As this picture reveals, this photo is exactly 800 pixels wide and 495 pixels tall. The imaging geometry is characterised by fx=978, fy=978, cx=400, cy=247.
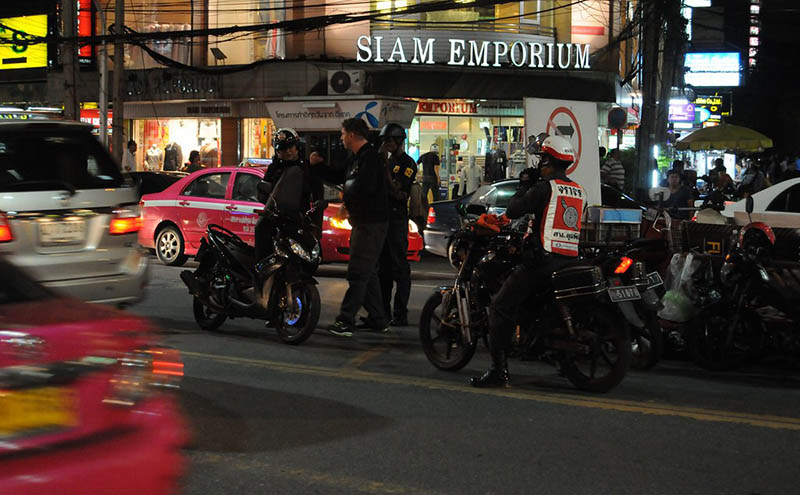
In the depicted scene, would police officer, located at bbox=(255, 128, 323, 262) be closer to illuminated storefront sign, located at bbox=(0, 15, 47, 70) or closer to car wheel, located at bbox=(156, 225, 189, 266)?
car wheel, located at bbox=(156, 225, 189, 266)

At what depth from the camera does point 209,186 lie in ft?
48.8

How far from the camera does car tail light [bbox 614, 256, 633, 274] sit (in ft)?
23.0

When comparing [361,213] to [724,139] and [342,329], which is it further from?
[724,139]

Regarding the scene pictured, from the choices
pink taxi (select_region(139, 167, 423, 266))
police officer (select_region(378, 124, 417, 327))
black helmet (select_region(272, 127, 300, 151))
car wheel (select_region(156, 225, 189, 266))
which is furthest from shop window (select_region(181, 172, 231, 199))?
black helmet (select_region(272, 127, 300, 151))

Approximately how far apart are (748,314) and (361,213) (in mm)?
3496

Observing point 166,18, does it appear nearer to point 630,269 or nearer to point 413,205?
point 413,205

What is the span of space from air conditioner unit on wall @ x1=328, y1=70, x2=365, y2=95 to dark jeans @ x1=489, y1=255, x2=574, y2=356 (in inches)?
714

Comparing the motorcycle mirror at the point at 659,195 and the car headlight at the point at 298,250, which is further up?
the motorcycle mirror at the point at 659,195

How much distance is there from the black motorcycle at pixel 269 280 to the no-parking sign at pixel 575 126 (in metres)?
4.42

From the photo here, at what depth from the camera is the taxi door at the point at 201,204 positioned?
14.6 meters

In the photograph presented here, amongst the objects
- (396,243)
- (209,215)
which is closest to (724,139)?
(209,215)

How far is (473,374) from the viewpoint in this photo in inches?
304

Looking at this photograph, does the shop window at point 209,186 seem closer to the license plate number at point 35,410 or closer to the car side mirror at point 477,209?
the car side mirror at point 477,209

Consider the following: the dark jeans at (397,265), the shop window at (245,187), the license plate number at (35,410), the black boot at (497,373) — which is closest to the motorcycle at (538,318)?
the black boot at (497,373)
